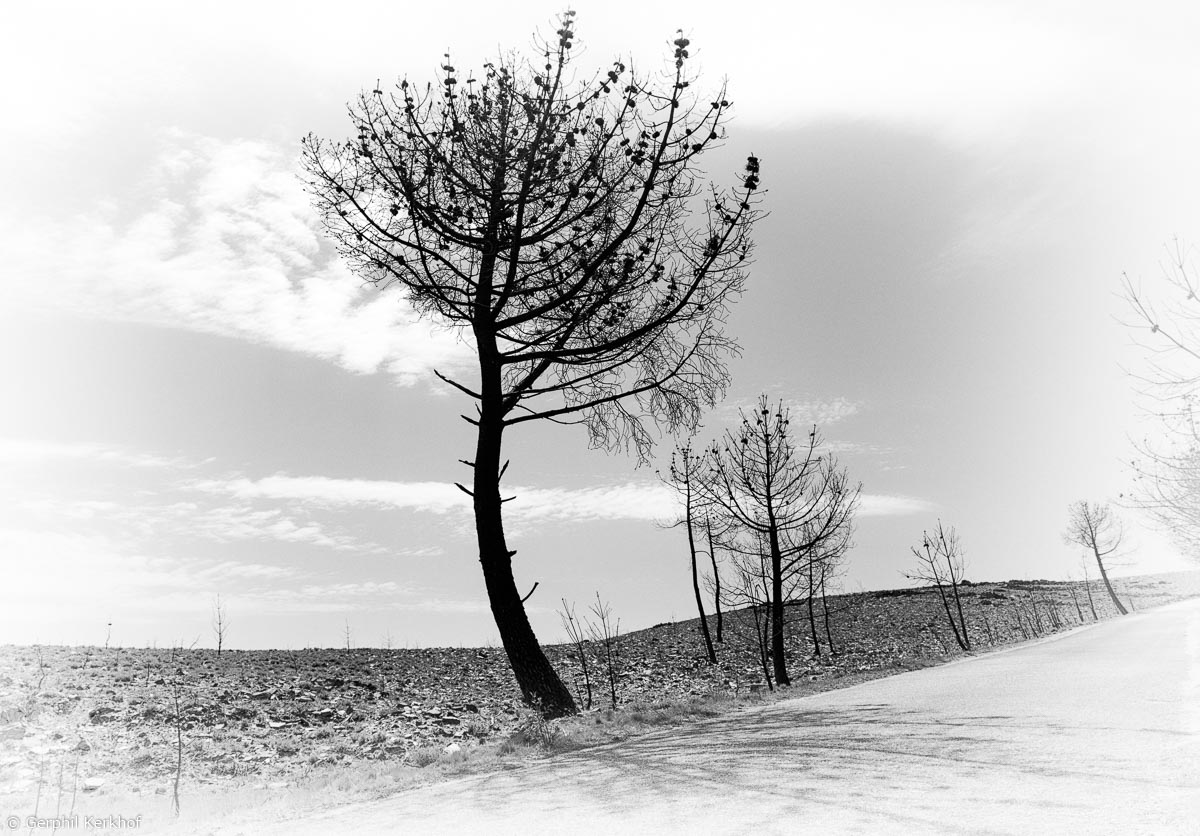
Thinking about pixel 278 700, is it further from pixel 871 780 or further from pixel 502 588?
pixel 871 780

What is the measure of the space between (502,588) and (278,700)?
285 inches

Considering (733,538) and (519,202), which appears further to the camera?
(733,538)

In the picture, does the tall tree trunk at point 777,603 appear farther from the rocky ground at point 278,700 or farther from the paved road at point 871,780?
the paved road at point 871,780

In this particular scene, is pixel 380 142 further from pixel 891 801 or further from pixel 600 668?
pixel 600 668

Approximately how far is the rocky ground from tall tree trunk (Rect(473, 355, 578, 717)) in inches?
53.0

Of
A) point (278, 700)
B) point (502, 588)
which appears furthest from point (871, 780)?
point (278, 700)

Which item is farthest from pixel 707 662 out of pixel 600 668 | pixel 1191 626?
pixel 1191 626

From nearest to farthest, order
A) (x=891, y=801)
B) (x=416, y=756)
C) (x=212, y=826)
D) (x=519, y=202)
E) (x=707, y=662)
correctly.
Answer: (x=891, y=801) < (x=212, y=826) < (x=416, y=756) < (x=519, y=202) < (x=707, y=662)

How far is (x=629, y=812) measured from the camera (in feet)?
14.7

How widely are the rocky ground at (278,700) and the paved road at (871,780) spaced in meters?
2.58

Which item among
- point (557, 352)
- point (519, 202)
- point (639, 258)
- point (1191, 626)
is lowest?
point (1191, 626)

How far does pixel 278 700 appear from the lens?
14469 mm

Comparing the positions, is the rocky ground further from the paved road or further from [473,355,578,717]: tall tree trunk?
the paved road

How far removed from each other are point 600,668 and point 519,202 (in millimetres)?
17040
